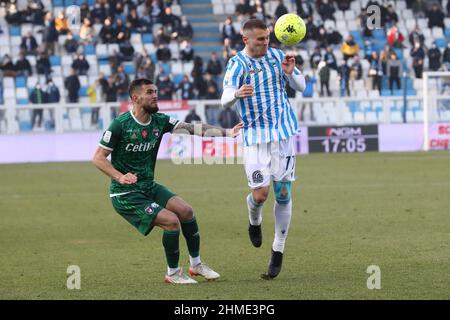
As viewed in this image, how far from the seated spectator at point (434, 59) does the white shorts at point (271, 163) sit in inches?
1135

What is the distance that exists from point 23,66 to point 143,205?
87.7 feet

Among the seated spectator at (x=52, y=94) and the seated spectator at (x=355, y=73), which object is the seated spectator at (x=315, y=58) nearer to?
the seated spectator at (x=355, y=73)

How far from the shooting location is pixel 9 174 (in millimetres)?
25938

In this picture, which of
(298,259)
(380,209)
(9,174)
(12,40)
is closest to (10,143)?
(9,174)

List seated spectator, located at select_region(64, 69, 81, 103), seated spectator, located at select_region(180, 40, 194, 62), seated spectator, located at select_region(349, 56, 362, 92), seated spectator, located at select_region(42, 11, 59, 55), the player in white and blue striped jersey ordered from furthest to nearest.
A: seated spectator, located at select_region(180, 40, 194, 62) < seated spectator, located at select_region(42, 11, 59, 55) < seated spectator, located at select_region(349, 56, 362, 92) < seated spectator, located at select_region(64, 69, 81, 103) < the player in white and blue striped jersey

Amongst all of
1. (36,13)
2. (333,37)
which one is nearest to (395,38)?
(333,37)

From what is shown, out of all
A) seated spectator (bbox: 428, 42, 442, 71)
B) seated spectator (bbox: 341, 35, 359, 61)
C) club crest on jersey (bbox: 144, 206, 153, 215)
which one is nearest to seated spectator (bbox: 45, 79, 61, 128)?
seated spectator (bbox: 341, 35, 359, 61)

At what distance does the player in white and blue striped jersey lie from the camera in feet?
32.5

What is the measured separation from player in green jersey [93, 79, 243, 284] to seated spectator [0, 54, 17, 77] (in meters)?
26.2

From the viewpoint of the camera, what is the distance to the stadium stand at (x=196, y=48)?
3471 centimetres

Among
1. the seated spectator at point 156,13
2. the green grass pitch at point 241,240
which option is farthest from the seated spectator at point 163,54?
the green grass pitch at point 241,240

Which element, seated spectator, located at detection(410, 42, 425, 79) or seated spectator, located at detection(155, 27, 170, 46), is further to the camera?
seated spectator, located at detection(155, 27, 170, 46)

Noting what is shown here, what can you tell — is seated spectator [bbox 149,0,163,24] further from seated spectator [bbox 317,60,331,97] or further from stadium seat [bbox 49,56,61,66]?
seated spectator [bbox 317,60,331,97]

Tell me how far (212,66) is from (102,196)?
1671 centimetres
